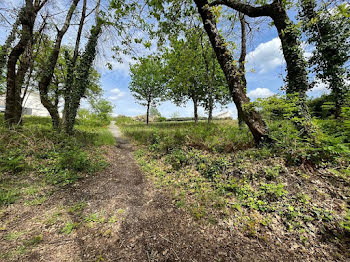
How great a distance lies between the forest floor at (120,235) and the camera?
180 cm

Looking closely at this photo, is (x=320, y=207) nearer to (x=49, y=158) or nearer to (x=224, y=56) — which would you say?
(x=224, y=56)

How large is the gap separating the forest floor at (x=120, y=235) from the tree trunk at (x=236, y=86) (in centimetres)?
289

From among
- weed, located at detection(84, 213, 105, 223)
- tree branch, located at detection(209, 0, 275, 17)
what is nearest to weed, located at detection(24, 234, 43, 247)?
weed, located at detection(84, 213, 105, 223)

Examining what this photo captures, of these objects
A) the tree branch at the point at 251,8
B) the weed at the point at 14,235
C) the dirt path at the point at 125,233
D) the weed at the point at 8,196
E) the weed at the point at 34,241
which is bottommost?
the dirt path at the point at 125,233

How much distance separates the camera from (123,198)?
3.15m

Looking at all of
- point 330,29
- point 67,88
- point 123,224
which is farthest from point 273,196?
point 67,88

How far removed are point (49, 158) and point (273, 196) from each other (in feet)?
21.6

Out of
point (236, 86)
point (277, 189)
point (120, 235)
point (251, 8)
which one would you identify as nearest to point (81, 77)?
point (236, 86)

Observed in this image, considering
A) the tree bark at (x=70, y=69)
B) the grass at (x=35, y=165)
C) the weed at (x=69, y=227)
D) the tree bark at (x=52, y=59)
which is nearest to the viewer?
the weed at (x=69, y=227)

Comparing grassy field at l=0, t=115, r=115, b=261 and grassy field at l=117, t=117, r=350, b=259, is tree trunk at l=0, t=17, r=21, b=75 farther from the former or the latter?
grassy field at l=117, t=117, r=350, b=259

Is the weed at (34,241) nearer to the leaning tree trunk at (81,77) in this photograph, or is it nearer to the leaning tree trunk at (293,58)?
the leaning tree trunk at (293,58)

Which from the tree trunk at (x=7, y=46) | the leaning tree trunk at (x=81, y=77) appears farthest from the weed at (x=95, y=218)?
the tree trunk at (x=7, y=46)

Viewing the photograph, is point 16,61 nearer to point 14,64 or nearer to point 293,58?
point 14,64

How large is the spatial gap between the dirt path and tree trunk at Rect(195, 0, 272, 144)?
294 centimetres
